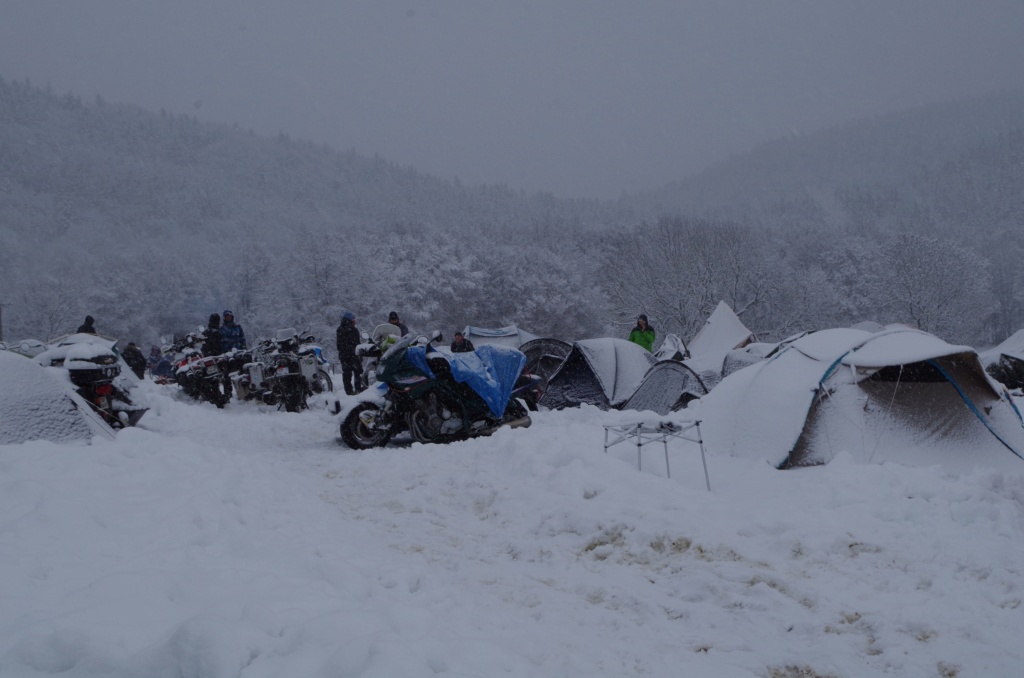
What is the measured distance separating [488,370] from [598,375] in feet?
11.5

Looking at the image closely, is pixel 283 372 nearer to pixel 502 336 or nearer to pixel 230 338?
pixel 230 338

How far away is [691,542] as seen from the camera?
173 inches

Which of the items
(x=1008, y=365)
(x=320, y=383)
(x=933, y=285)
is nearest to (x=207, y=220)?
(x=933, y=285)

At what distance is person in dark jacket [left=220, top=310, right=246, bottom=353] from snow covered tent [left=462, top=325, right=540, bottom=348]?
5364 millimetres

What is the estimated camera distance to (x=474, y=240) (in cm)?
5825

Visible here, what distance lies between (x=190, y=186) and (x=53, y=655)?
109 meters

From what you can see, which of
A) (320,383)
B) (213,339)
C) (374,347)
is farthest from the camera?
(213,339)

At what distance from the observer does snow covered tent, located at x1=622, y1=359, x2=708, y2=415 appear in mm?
11273

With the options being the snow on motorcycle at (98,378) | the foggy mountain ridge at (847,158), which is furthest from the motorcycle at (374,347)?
the foggy mountain ridge at (847,158)

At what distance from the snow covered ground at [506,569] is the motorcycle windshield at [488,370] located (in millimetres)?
2462

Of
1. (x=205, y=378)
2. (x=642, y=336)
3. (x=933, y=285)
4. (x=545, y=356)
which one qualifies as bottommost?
(x=205, y=378)

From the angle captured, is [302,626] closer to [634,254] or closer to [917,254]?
[634,254]

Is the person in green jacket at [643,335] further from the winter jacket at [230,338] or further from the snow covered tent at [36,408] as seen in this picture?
the snow covered tent at [36,408]

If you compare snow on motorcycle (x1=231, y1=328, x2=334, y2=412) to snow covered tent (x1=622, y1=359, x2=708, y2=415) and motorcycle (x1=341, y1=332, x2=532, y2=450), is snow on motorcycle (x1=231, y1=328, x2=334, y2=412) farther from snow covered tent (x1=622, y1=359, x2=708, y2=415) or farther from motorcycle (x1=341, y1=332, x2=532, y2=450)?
snow covered tent (x1=622, y1=359, x2=708, y2=415)
